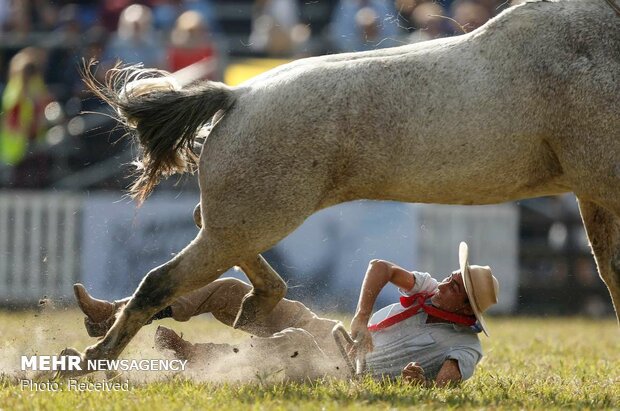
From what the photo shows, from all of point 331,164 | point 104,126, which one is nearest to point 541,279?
point 104,126

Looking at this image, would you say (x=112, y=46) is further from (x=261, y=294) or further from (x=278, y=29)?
(x=261, y=294)

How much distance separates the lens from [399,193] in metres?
6.03

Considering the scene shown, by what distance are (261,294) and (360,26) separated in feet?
19.4

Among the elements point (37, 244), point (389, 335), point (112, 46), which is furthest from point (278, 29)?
point (389, 335)

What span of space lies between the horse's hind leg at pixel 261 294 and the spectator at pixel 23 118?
6.22m

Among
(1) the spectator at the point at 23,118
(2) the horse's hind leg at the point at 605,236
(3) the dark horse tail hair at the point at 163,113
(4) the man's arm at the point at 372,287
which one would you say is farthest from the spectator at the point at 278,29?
(2) the horse's hind leg at the point at 605,236

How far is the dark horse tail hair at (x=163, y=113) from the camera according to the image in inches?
241

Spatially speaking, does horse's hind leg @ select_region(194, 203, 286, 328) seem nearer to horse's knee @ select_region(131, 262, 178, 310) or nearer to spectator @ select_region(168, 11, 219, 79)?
horse's knee @ select_region(131, 262, 178, 310)

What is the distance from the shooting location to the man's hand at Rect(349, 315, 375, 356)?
20.4 ft

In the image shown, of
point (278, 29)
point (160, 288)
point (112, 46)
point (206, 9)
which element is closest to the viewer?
point (160, 288)

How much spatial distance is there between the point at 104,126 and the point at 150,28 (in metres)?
1.44

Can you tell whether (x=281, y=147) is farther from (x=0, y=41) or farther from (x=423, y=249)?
(x=0, y=41)

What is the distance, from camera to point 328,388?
19.3 feet

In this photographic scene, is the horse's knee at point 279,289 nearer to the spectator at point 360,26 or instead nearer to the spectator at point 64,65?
the spectator at point 360,26
